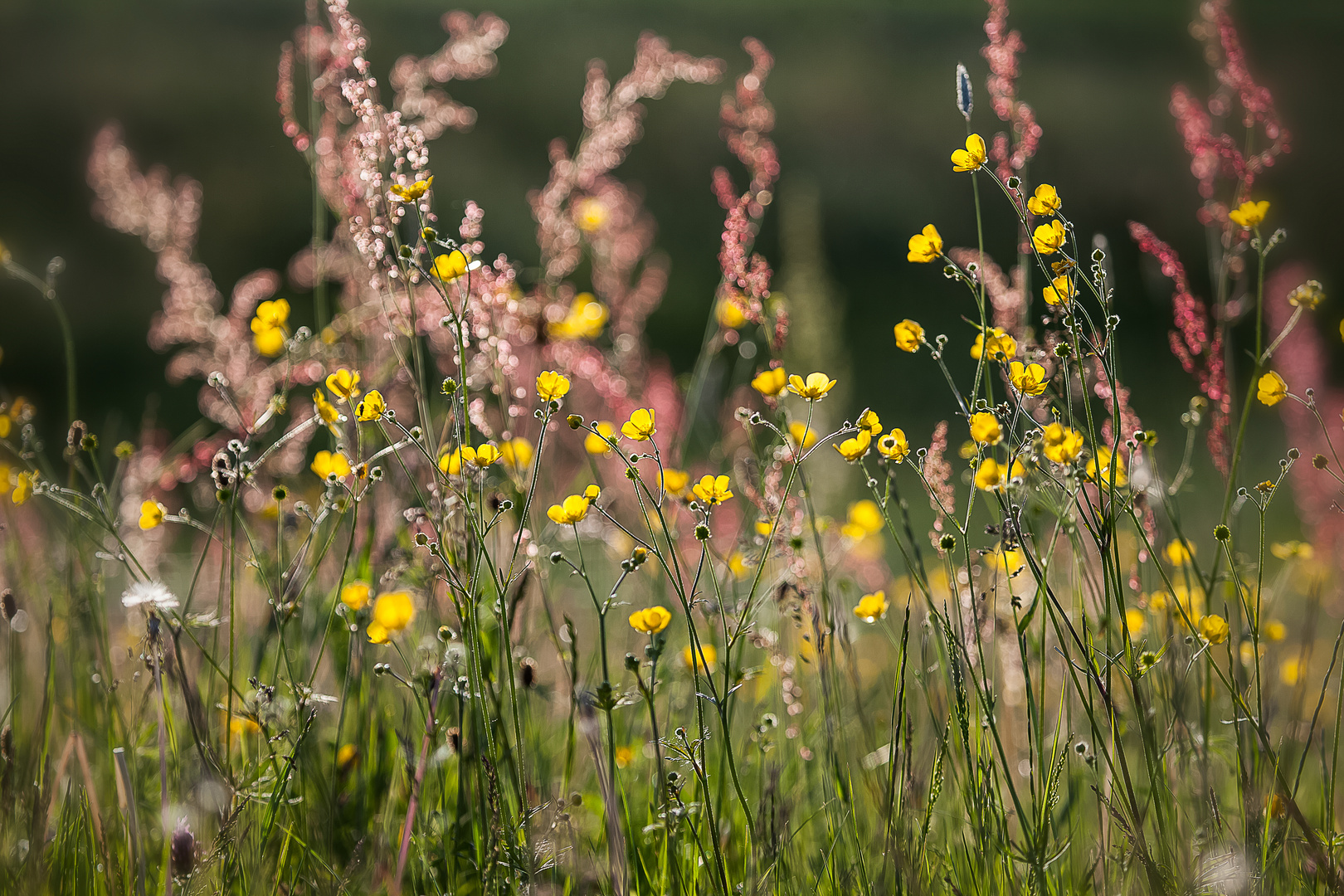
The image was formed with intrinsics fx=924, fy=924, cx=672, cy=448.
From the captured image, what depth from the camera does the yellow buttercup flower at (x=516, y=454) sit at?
3.87 ft

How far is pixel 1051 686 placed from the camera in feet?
5.19

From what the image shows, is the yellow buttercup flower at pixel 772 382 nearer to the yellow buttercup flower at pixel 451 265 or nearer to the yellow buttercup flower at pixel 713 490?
the yellow buttercup flower at pixel 713 490

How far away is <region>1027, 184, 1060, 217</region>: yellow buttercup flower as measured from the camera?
3.02 feet

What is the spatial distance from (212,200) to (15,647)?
5228mm

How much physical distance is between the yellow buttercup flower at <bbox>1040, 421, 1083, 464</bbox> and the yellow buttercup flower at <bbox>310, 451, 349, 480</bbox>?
0.78m

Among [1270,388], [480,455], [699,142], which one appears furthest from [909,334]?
[699,142]

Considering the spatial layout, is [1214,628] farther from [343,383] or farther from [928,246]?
[343,383]

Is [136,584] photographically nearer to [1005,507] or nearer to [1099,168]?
[1005,507]

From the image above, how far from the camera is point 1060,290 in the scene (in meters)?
0.93

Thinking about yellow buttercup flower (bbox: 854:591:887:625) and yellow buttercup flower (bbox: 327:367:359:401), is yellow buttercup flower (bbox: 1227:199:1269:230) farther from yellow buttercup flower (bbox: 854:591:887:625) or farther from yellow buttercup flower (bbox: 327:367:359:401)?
yellow buttercup flower (bbox: 327:367:359:401)

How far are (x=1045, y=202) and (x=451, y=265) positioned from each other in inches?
25.0

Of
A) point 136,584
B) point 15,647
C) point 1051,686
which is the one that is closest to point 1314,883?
point 1051,686

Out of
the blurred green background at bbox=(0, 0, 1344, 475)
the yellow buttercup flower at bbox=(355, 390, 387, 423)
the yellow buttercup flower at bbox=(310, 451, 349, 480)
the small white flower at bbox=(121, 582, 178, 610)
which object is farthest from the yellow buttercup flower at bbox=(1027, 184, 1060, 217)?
the blurred green background at bbox=(0, 0, 1344, 475)

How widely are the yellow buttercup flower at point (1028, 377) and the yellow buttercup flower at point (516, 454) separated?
0.57 m
